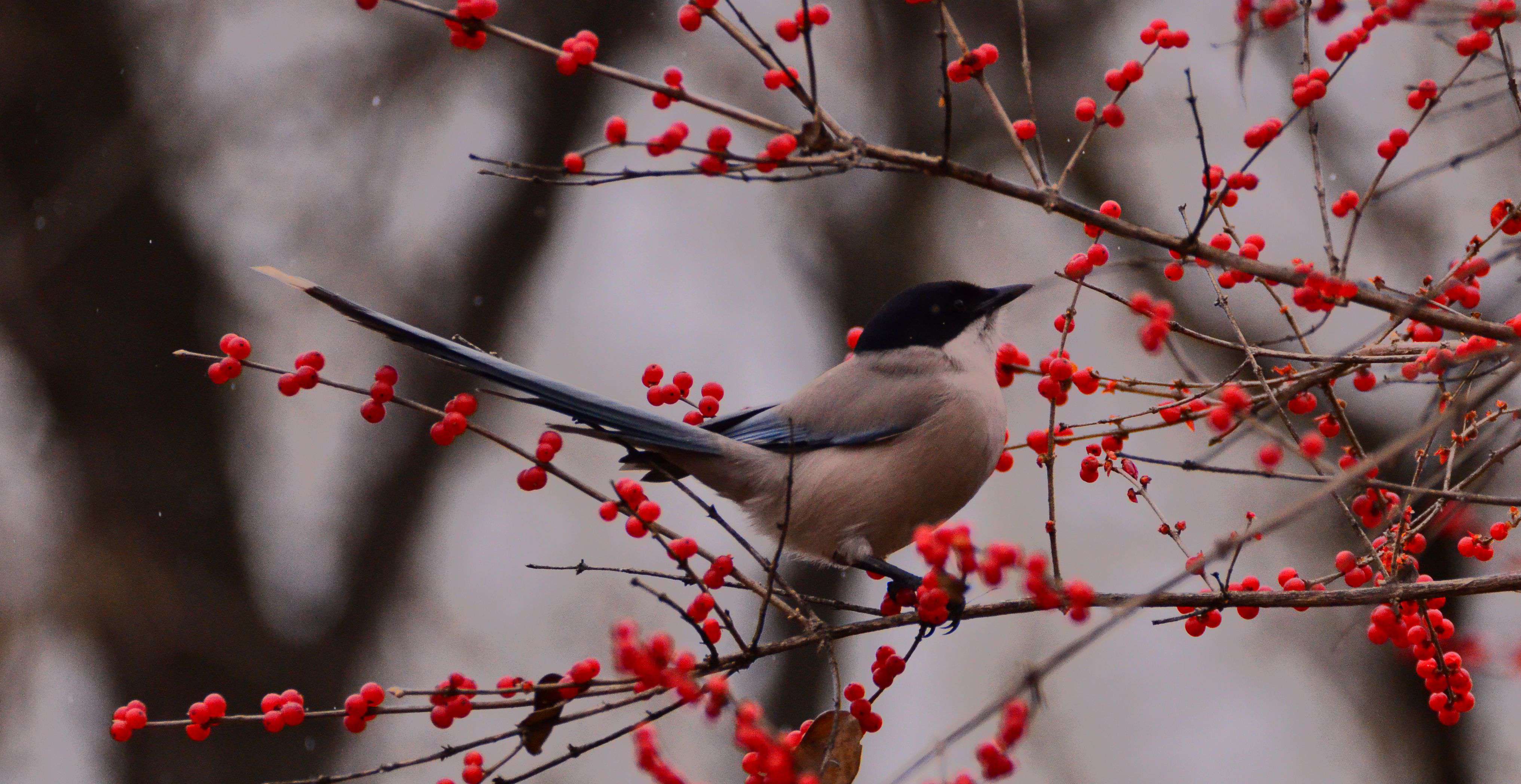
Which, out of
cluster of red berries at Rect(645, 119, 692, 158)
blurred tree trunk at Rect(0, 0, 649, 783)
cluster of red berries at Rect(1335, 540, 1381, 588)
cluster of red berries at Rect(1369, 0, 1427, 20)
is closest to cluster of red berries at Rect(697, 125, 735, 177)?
cluster of red berries at Rect(645, 119, 692, 158)

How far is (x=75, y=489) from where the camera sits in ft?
18.8

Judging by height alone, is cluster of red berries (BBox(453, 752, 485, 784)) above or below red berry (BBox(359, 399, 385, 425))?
below

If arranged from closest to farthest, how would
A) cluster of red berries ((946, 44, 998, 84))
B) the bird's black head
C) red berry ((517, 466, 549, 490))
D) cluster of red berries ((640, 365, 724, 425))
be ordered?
cluster of red berries ((946, 44, 998, 84)) → red berry ((517, 466, 549, 490)) → cluster of red berries ((640, 365, 724, 425)) → the bird's black head

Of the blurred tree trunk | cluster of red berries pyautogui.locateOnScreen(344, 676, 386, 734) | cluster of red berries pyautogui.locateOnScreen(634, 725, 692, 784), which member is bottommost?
the blurred tree trunk

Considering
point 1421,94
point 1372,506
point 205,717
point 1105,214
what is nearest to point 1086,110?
point 1105,214

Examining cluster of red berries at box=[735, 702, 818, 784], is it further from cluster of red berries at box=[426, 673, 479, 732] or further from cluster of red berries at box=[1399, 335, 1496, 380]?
cluster of red berries at box=[1399, 335, 1496, 380]

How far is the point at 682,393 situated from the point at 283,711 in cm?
98

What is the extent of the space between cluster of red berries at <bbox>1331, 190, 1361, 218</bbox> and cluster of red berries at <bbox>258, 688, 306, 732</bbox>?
1875mm

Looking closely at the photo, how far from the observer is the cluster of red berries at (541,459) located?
6.70ft

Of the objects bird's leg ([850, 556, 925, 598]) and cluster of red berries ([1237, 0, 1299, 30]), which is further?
bird's leg ([850, 556, 925, 598])

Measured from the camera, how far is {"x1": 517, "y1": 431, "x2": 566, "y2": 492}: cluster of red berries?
204 centimetres

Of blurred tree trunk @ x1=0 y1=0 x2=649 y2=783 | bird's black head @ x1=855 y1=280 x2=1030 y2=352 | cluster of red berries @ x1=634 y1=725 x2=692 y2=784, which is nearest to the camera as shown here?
cluster of red berries @ x1=634 y1=725 x2=692 y2=784

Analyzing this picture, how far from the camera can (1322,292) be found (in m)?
1.58

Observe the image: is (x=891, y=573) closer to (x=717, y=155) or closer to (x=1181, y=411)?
(x=1181, y=411)
